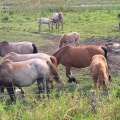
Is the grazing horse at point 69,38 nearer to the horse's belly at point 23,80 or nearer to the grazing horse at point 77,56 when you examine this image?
the grazing horse at point 77,56

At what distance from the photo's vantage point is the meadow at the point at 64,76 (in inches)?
264

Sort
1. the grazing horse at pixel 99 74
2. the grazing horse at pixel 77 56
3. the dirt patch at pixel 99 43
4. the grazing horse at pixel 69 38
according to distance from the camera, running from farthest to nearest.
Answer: the grazing horse at pixel 69 38, the dirt patch at pixel 99 43, the grazing horse at pixel 77 56, the grazing horse at pixel 99 74

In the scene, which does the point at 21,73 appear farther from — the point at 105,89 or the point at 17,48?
the point at 17,48

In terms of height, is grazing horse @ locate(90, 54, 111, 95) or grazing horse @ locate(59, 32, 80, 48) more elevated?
grazing horse @ locate(90, 54, 111, 95)

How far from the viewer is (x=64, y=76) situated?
12.5 metres

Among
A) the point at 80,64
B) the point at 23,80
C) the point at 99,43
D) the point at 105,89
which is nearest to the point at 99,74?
the point at 105,89

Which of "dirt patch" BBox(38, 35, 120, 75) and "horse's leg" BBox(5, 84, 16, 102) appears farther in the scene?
"dirt patch" BBox(38, 35, 120, 75)

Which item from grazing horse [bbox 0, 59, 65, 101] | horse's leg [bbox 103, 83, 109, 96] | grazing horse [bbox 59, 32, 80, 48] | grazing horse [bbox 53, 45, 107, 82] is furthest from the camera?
grazing horse [bbox 59, 32, 80, 48]

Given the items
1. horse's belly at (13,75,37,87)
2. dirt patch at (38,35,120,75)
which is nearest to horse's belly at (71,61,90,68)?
dirt patch at (38,35,120,75)

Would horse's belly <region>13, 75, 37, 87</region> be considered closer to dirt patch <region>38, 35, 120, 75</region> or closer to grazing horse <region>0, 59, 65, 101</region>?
grazing horse <region>0, 59, 65, 101</region>

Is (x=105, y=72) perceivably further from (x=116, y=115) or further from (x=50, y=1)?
(x=50, y=1)

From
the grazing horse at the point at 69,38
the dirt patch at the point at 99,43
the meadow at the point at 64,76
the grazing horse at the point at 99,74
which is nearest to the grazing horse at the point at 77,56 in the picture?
the meadow at the point at 64,76

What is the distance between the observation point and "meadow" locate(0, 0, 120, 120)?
6699 mm

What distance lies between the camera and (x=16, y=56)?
11.1 metres
